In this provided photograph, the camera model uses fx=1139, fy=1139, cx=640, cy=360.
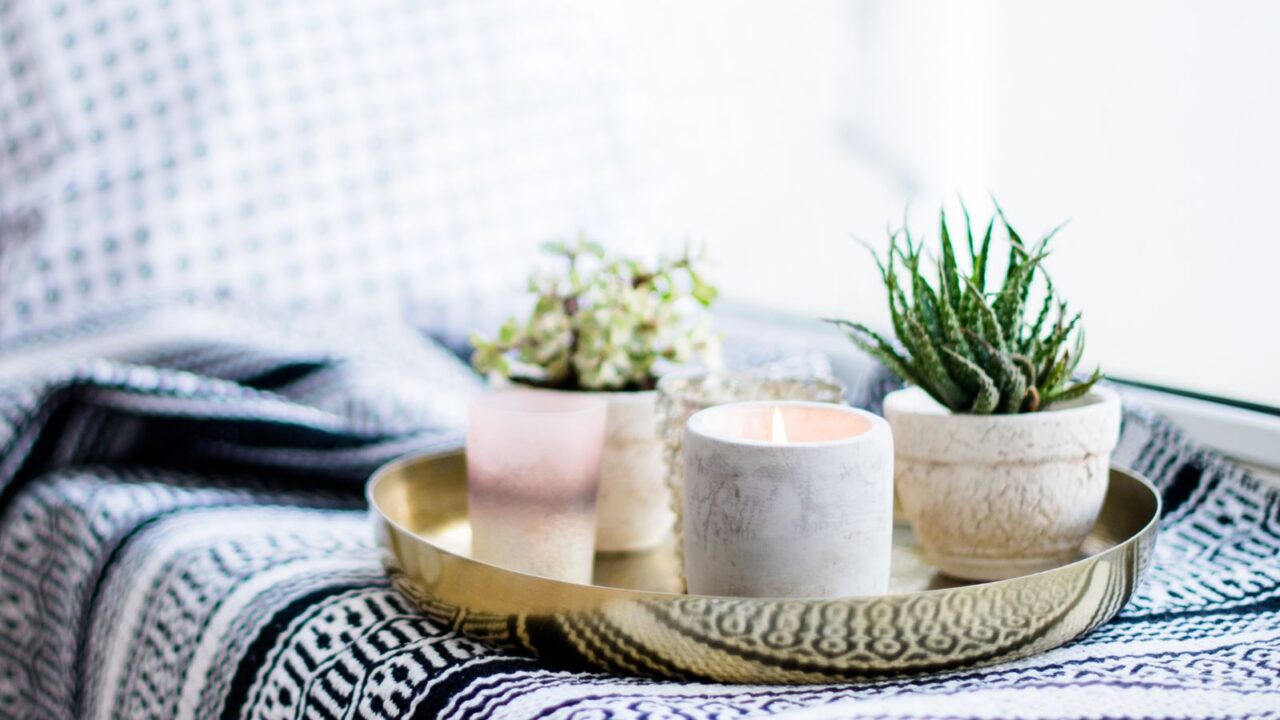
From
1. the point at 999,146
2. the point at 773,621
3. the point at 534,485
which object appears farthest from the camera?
the point at 999,146

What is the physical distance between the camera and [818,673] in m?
0.40

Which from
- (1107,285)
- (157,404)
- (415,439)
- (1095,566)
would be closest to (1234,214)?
(1107,285)

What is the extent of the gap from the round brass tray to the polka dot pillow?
539 millimetres

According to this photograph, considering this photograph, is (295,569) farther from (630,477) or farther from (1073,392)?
(1073,392)

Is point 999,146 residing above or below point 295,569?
above

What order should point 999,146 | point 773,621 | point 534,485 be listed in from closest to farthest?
point 773,621 → point 534,485 → point 999,146

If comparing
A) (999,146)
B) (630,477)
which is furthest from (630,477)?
(999,146)

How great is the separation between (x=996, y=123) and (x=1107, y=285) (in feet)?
0.61

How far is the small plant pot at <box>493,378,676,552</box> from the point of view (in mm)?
572

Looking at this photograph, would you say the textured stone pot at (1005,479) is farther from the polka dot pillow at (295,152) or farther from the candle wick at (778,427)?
the polka dot pillow at (295,152)

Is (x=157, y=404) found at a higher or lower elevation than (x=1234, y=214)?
lower

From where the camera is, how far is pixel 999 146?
0.92m

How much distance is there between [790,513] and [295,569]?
28cm

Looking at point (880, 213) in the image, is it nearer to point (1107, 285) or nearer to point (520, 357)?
point (1107, 285)
